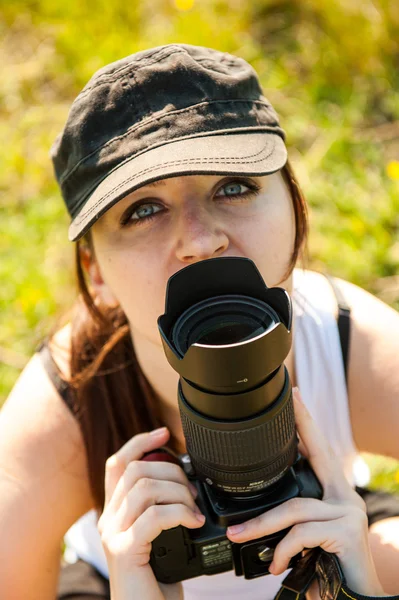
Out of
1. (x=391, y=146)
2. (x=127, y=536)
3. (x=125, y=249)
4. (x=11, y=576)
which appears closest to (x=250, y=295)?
(x=125, y=249)

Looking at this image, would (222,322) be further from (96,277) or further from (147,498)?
(96,277)

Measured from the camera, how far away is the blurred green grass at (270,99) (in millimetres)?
2377

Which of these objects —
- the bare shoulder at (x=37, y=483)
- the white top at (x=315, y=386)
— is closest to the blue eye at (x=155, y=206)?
the white top at (x=315, y=386)

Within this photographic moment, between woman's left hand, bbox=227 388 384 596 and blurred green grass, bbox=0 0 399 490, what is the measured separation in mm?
863

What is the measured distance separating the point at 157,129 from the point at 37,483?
0.76 meters

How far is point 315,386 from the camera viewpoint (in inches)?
57.1

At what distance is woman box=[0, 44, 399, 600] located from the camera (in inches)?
42.1

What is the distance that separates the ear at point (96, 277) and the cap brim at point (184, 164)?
0.64 feet

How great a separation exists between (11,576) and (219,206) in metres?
0.85

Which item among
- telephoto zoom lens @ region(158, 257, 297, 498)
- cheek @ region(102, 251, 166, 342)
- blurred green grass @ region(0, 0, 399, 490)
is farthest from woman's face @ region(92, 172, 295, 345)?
blurred green grass @ region(0, 0, 399, 490)

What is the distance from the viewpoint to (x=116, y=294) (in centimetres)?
124

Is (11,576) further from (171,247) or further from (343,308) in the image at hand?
(343,308)

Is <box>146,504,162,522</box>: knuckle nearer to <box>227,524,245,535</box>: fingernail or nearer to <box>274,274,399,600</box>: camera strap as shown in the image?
<box>227,524,245,535</box>: fingernail

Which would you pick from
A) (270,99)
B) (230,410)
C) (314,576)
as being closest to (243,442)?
(230,410)
